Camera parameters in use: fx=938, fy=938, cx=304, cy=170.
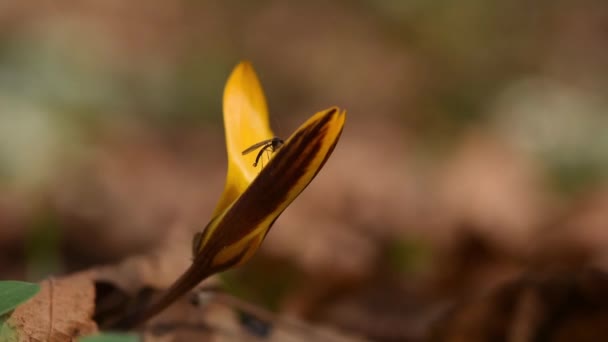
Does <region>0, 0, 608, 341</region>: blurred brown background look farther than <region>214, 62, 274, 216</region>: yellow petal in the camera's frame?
Yes

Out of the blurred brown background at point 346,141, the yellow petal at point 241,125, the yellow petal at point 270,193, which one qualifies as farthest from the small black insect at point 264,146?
the blurred brown background at point 346,141

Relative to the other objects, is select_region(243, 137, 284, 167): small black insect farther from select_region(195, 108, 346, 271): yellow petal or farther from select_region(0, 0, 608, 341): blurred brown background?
select_region(0, 0, 608, 341): blurred brown background

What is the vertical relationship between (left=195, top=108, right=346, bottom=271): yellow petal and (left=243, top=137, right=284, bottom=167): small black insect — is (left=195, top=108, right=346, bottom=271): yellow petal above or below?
below

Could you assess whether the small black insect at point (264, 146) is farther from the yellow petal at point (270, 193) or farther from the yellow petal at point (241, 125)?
the yellow petal at point (270, 193)

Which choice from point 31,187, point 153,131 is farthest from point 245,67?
point 153,131

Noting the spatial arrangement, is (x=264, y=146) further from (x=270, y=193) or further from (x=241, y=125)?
(x=270, y=193)

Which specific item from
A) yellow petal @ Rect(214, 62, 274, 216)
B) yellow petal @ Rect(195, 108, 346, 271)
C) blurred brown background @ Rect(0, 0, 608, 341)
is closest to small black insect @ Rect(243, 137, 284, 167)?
yellow petal @ Rect(214, 62, 274, 216)

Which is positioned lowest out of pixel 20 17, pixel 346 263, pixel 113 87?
pixel 346 263

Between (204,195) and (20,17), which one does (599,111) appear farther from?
(20,17)
